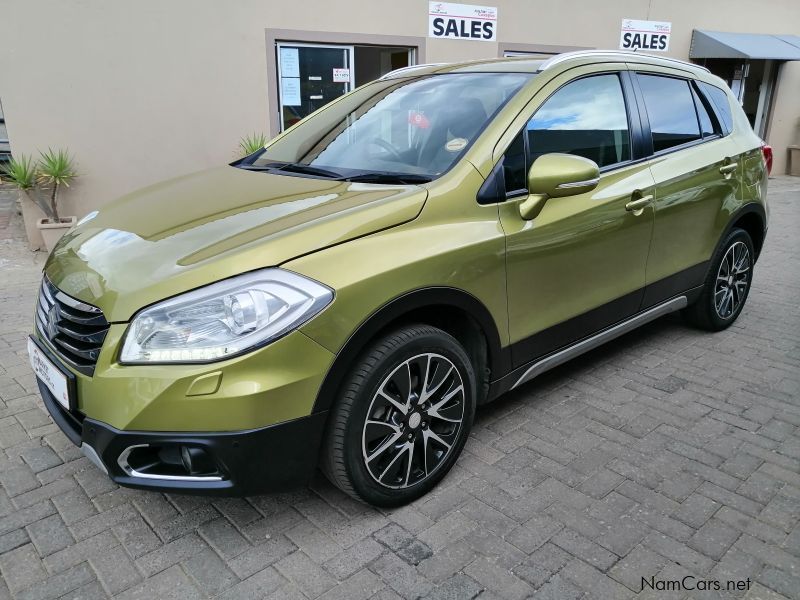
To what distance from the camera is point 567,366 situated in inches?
159

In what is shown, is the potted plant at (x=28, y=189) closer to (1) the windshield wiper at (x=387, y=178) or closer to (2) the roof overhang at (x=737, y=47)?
(1) the windshield wiper at (x=387, y=178)

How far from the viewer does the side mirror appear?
276 cm

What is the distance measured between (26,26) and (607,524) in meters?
6.95

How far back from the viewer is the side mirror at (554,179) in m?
2.76

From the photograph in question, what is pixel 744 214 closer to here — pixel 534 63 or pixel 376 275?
pixel 534 63

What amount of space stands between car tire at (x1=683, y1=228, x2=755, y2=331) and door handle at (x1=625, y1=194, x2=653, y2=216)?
106 cm

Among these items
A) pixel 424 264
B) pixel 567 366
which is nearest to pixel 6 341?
pixel 424 264

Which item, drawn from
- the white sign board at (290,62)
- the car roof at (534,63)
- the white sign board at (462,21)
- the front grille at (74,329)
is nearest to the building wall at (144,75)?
the white sign board at (462,21)

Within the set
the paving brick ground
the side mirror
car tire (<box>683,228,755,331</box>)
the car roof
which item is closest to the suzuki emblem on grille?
the paving brick ground

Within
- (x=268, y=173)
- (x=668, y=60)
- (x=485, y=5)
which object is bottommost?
(x=268, y=173)

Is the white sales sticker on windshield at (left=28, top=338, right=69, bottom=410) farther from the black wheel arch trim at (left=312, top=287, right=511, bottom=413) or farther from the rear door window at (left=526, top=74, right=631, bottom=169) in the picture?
the rear door window at (left=526, top=74, right=631, bottom=169)

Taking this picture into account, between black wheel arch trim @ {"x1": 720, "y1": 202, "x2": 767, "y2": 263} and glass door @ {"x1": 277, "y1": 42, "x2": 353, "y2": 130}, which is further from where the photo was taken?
glass door @ {"x1": 277, "y1": 42, "x2": 353, "y2": 130}

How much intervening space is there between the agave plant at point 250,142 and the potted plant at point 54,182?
1.86 metres

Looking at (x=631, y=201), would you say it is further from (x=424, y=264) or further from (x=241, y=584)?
(x=241, y=584)
